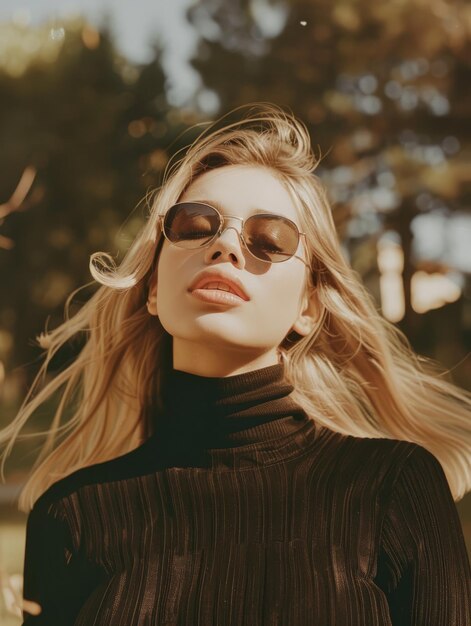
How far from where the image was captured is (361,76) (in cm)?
184

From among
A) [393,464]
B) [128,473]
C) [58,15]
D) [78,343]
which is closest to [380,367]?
[393,464]

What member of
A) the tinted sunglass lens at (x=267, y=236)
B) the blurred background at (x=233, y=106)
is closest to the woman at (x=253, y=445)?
the tinted sunglass lens at (x=267, y=236)

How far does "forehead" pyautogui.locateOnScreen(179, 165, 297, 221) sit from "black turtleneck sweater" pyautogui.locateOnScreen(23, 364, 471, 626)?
0.27 metres

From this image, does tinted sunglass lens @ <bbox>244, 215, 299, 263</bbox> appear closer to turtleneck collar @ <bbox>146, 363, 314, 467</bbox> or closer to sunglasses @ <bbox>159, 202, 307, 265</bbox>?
sunglasses @ <bbox>159, 202, 307, 265</bbox>

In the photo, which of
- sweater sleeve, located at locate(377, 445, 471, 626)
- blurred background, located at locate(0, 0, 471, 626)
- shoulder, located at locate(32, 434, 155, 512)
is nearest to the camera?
sweater sleeve, located at locate(377, 445, 471, 626)

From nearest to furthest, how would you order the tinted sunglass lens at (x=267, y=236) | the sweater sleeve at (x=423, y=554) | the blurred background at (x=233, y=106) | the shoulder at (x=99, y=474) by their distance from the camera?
1. the sweater sleeve at (x=423, y=554)
2. the tinted sunglass lens at (x=267, y=236)
3. the shoulder at (x=99, y=474)
4. the blurred background at (x=233, y=106)

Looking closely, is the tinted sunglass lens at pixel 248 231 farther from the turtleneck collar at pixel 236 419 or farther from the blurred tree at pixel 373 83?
the blurred tree at pixel 373 83

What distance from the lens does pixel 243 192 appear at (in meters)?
1.44

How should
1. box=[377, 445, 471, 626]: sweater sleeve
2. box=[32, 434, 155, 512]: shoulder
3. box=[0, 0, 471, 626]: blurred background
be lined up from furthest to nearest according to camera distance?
box=[0, 0, 471, 626]: blurred background, box=[32, 434, 155, 512]: shoulder, box=[377, 445, 471, 626]: sweater sleeve

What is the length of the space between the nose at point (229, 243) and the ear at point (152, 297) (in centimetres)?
18

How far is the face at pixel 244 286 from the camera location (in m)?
1.40

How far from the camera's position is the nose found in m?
1.40

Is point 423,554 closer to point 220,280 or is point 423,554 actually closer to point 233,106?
point 220,280

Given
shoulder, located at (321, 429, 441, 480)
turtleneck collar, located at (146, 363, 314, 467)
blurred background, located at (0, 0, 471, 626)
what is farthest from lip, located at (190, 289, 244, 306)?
blurred background, located at (0, 0, 471, 626)
